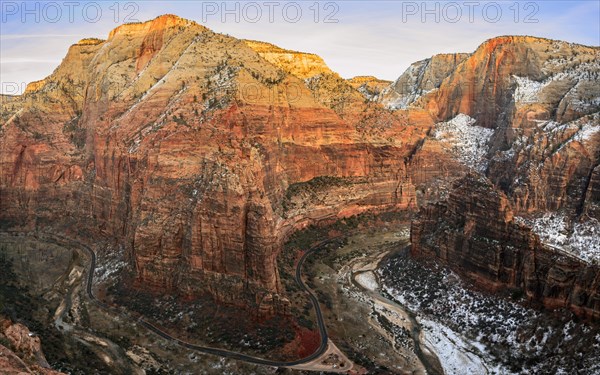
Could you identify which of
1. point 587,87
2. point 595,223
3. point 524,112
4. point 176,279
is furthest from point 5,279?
point 587,87

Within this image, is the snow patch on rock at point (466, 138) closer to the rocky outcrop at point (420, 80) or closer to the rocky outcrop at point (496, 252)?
the rocky outcrop at point (420, 80)

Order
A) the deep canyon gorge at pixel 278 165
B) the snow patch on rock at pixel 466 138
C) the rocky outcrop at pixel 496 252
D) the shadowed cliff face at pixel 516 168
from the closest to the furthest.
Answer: the rocky outcrop at pixel 496 252 → the shadowed cliff face at pixel 516 168 → the deep canyon gorge at pixel 278 165 → the snow patch on rock at pixel 466 138

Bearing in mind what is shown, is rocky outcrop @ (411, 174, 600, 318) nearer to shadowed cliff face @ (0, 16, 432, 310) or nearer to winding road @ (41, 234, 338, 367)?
winding road @ (41, 234, 338, 367)

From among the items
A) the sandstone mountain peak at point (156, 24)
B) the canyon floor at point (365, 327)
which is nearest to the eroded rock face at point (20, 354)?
the canyon floor at point (365, 327)

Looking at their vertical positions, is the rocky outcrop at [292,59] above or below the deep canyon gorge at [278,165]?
above

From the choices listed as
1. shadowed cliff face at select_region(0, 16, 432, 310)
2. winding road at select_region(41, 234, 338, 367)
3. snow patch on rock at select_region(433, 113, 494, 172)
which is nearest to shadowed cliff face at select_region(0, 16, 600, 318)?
shadowed cliff face at select_region(0, 16, 432, 310)

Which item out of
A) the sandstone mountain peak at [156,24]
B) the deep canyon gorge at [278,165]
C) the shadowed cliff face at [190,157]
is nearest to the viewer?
the deep canyon gorge at [278,165]

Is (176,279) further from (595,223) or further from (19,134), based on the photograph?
(595,223)
